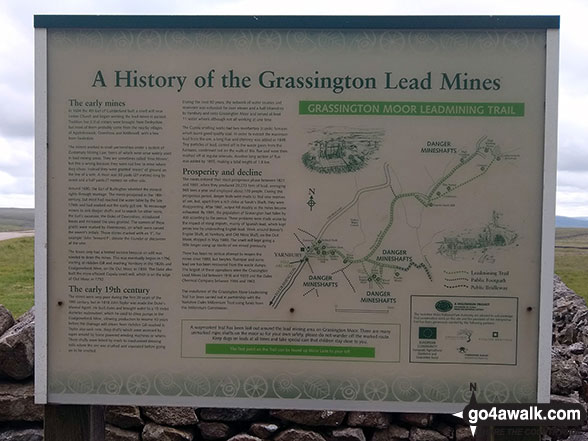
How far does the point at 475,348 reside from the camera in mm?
3521

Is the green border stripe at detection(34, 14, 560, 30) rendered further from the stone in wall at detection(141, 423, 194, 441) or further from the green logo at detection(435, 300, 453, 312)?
the stone in wall at detection(141, 423, 194, 441)

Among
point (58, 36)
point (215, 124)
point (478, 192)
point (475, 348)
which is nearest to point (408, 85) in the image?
point (478, 192)

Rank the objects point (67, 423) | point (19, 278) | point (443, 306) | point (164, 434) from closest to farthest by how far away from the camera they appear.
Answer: point (443, 306)
point (67, 423)
point (164, 434)
point (19, 278)

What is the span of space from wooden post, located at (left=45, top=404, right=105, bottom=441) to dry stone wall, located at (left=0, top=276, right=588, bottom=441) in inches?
38.4

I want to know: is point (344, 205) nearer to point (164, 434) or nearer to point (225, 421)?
point (225, 421)

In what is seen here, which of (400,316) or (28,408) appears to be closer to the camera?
(400,316)

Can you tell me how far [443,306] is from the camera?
3502mm

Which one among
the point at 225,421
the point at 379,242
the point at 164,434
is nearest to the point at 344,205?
the point at 379,242

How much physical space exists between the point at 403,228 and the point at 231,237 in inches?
45.5

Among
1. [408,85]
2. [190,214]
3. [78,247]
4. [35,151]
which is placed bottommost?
[78,247]

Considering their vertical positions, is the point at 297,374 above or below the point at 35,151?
below

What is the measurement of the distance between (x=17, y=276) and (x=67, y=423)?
19660 mm

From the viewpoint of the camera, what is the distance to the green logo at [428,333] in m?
3.51

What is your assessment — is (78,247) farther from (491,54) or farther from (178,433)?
(491,54)
